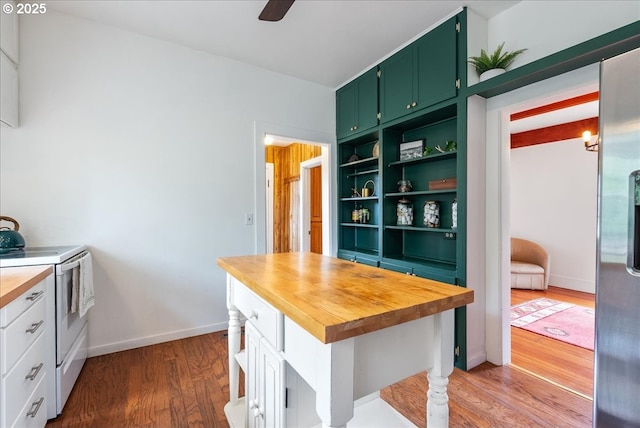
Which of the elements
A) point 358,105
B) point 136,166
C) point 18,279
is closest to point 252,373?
point 18,279

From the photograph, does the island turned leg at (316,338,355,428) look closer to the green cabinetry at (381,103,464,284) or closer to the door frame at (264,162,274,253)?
the green cabinetry at (381,103,464,284)

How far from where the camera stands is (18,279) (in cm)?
137

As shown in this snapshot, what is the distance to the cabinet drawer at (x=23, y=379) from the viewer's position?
120 cm

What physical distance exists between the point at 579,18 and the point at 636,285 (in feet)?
5.95

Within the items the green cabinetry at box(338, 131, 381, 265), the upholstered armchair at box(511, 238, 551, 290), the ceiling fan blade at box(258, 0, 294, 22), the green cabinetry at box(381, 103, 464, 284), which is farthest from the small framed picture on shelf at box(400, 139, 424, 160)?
the upholstered armchair at box(511, 238, 551, 290)

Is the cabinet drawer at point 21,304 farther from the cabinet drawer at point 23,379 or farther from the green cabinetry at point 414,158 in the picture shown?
the green cabinetry at point 414,158

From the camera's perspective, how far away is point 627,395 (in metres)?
1.04

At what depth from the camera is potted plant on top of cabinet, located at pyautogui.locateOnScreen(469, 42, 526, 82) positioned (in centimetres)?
210

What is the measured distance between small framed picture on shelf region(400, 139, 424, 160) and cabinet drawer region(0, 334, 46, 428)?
119 inches

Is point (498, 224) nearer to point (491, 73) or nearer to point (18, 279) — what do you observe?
point (491, 73)

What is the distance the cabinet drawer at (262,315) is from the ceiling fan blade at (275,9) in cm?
162

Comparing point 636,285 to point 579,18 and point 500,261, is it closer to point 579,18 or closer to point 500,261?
point 500,261

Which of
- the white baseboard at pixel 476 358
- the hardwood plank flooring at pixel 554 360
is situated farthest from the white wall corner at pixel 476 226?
the hardwood plank flooring at pixel 554 360

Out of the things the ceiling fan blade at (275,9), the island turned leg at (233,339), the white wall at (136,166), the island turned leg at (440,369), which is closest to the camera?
the island turned leg at (440,369)
